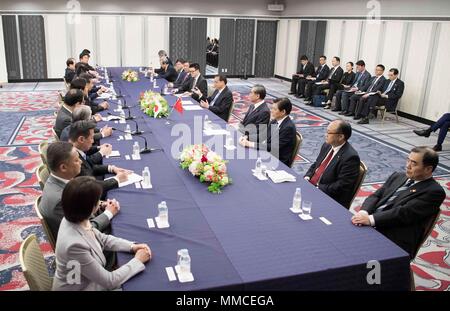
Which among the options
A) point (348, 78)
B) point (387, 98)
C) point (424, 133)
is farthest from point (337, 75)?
point (424, 133)

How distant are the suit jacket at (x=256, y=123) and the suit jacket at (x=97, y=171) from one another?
7.34 feet

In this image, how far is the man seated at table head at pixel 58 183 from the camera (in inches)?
125

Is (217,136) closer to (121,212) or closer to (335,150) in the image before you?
(335,150)

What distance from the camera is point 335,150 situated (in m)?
4.40

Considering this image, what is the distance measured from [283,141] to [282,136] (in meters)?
0.07

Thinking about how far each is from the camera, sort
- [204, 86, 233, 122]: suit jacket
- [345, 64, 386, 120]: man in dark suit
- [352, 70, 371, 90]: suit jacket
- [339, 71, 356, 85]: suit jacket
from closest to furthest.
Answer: [204, 86, 233, 122]: suit jacket < [345, 64, 386, 120]: man in dark suit < [352, 70, 371, 90]: suit jacket < [339, 71, 356, 85]: suit jacket

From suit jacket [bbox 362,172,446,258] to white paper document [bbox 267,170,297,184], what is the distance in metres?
1.01

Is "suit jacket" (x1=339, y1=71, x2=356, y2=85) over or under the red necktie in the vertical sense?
over

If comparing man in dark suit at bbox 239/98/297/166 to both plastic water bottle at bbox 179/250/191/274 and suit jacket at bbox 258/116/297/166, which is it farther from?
plastic water bottle at bbox 179/250/191/274

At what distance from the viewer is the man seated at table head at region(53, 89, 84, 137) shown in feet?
17.9

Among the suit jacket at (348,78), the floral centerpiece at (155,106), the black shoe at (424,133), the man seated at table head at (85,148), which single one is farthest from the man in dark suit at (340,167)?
the suit jacket at (348,78)

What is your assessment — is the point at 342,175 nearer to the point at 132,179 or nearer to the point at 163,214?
the point at 163,214

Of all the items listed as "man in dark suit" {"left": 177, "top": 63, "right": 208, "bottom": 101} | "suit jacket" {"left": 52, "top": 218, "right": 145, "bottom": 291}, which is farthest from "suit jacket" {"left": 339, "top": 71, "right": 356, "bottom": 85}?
"suit jacket" {"left": 52, "top": 218, "right": 145, "bottom": 291}
